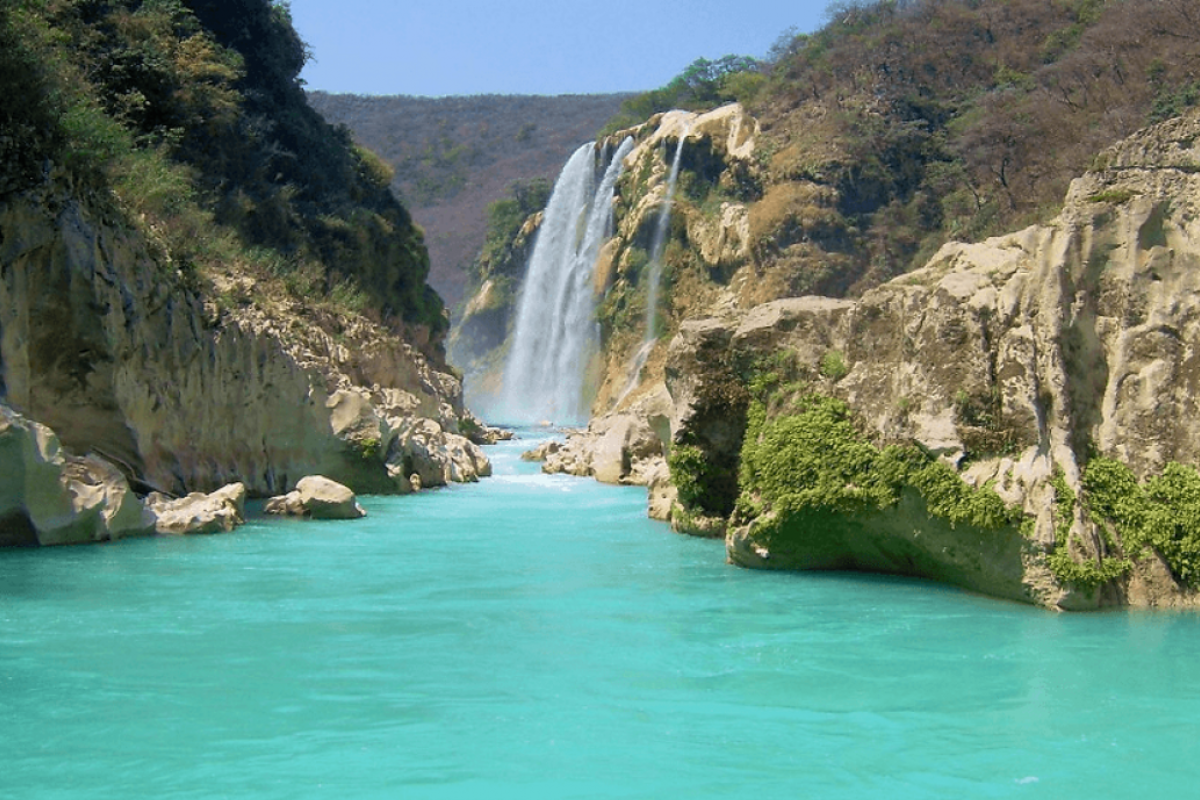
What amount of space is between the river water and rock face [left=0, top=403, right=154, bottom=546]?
0.57m

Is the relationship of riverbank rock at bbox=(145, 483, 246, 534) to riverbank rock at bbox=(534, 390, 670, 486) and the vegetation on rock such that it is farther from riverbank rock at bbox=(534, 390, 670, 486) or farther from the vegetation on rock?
the vegetation on rock

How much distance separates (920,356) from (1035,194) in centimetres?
3033

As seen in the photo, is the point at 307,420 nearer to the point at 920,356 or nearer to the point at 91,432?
the point at 91,432

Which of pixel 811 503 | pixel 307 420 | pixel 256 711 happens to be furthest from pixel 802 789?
pixel 307 420

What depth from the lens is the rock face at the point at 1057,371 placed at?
383 inches

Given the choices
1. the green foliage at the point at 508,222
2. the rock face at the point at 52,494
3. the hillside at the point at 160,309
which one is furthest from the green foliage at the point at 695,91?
the rock face at the point at 52,494

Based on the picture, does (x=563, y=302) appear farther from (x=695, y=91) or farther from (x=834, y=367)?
(x=834, y=367)

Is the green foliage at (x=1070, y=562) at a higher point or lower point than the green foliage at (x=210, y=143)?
lower

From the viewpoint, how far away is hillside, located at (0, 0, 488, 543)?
14195mm

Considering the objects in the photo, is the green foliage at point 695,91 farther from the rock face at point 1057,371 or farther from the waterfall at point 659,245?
the rock face at point 1057,371

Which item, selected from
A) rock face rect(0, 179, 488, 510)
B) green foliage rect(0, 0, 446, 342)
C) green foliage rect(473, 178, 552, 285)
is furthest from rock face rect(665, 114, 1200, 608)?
green foliage rect(473, 178, 552, 285)

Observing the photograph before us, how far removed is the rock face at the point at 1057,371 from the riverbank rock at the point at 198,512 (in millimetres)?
8221

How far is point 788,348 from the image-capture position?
1307cm

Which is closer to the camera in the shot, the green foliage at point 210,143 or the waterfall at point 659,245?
the green foliage at point 210,143
